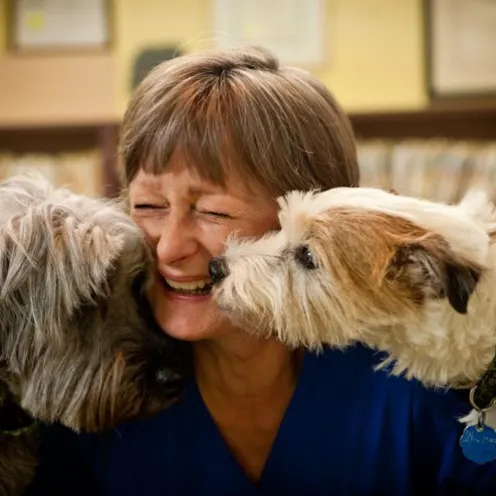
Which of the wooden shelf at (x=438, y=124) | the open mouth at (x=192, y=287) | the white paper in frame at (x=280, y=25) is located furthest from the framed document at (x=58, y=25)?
the open mouth at (x=192, y=287)

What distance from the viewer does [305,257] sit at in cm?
132

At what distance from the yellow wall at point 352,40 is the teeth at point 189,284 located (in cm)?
213

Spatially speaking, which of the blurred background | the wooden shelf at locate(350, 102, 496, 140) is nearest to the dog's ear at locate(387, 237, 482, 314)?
the blurred background

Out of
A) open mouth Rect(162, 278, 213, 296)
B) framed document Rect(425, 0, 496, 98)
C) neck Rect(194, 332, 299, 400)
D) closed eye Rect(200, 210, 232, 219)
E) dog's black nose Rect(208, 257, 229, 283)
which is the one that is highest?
framed document Rect(425, 0, 496, 98)

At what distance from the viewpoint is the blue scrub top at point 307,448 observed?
142 centimetres

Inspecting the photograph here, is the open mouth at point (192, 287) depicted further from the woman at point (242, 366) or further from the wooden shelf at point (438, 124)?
the wooden shelf at point (438, 124)

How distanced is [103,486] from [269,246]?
61cm

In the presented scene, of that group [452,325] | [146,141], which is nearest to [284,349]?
[452,325]

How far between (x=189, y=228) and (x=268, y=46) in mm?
2193

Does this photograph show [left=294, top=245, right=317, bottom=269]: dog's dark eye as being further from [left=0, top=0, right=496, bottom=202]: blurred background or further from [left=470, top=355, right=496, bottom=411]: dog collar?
[left=0, top=0, right=496, bottom=202]: blurred background

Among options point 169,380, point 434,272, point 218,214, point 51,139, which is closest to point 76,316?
point 169,380

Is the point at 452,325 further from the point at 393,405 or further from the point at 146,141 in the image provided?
the point at 146,141

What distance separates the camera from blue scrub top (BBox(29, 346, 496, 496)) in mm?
1422

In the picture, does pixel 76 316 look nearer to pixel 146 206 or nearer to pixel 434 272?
pixel 146 206
